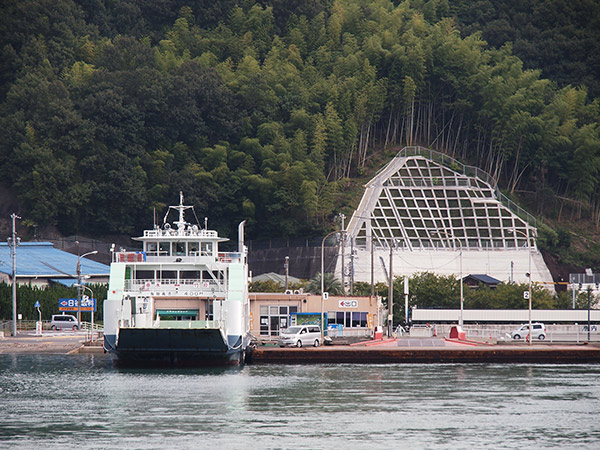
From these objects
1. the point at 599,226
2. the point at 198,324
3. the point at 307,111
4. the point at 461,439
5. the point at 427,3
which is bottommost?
the point at 461,439

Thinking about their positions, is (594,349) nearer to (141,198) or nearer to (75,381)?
(75,381)

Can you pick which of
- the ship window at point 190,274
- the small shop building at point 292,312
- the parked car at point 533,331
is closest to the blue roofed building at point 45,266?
the small shop building at point 292,312

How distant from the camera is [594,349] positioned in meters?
75.6

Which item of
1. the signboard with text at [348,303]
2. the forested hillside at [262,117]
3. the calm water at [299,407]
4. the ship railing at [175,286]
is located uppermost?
the forested hillside at [262,117]

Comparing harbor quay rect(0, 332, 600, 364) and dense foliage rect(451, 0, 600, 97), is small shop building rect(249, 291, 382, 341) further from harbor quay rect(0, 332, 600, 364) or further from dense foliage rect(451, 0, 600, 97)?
dense foliage rect(451, 0, 600, 97)

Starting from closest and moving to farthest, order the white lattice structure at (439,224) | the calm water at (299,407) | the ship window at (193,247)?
the calm water at (299,407) → the ship window at (193,247) → the white lattice structure at (439,224)

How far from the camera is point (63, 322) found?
101 meters

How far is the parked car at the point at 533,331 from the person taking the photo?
90.6 meters

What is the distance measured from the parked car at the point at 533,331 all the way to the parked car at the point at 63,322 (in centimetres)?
3487

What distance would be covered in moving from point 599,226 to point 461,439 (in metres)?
113

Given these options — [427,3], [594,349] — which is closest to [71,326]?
[594,349]

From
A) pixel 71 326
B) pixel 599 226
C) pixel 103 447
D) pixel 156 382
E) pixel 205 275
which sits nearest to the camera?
pixel 103 447

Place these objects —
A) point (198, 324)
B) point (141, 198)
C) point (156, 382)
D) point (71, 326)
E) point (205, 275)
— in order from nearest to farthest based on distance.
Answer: point (156, 382) → point (198, 324) → point (205, 275) → point (71, 326) → point (141, 198)

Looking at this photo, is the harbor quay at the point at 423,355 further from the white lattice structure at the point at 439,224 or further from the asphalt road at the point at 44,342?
the white lattice structure at the point at 439,224
